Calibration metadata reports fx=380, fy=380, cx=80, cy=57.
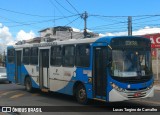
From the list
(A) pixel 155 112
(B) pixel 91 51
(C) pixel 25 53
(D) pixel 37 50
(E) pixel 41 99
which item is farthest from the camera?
(C) pixel 25 53

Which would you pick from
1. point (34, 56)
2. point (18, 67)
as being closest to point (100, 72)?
point (34, 56)

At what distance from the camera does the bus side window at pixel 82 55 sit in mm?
14898

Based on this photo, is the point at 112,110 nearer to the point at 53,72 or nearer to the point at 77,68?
the point at 77,68

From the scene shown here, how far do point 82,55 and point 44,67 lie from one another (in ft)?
13.3

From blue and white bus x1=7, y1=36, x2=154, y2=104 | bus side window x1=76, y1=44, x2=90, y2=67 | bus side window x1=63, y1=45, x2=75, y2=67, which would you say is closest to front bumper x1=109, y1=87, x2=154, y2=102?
blue and white bus x1=7, y1=36, x2=154, y2=104

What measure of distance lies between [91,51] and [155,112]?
350 centimetres

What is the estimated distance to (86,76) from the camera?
585 inches

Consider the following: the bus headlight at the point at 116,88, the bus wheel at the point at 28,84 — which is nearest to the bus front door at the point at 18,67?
the bus wheel at the point at 28,84

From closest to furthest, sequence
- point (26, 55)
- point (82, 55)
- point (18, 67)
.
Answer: point (82, 55) → point (26, 55) → point (18, 67)

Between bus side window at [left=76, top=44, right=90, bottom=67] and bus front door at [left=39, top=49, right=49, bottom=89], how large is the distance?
324cm

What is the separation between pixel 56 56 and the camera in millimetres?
17562

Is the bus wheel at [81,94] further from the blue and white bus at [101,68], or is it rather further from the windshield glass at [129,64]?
the windshield glass at [129,64]

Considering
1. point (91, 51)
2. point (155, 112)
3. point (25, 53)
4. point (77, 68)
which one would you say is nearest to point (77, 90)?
point (77, 68)

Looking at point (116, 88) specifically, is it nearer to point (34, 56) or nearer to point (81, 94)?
point (81, 94)
